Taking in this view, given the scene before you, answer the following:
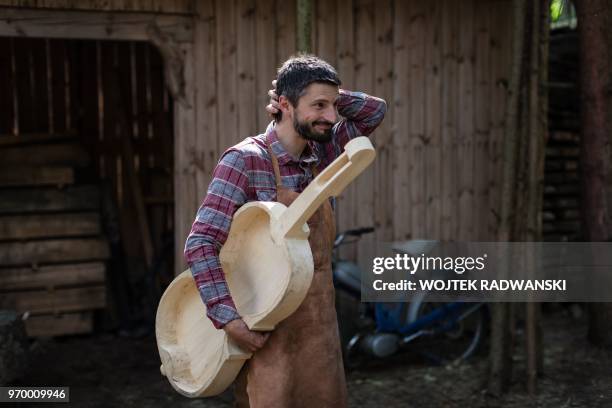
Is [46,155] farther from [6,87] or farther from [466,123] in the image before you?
[466,123]

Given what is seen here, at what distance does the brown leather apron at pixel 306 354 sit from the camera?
280 centimetres

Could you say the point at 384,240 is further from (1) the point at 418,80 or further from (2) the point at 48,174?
(2) the point at 48,174

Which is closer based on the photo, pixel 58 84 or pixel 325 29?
pixel 325 29

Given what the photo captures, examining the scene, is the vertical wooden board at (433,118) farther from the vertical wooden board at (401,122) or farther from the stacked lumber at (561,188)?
the stacked lumber at (561,188)

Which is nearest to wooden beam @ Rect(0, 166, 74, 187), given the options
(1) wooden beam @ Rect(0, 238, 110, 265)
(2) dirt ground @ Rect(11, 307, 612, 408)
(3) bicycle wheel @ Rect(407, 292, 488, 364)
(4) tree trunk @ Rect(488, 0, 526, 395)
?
(1) wooden beam @ Rect(0, 238, 110, 265)

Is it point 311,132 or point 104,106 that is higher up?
point 104,106

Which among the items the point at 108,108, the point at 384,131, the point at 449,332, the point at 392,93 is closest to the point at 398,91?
the point at 392,93

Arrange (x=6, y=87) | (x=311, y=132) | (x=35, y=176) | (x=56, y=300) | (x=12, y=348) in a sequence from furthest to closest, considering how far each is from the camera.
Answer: (x=6, y=87), (x=35, y=176), (x=56, y=300), (x=12, y=348), (x=311, y=132)

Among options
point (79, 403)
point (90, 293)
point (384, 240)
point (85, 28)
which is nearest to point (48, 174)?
point (90, 293)

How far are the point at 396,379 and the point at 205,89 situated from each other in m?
2.72

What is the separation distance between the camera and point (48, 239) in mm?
7426

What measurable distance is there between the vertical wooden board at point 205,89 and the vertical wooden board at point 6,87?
2791 mm

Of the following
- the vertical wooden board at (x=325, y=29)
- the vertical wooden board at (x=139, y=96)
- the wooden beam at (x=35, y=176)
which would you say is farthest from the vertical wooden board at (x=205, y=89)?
the vertical wooden board at (x=139, y=96)

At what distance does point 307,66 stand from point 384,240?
14.0 ft
